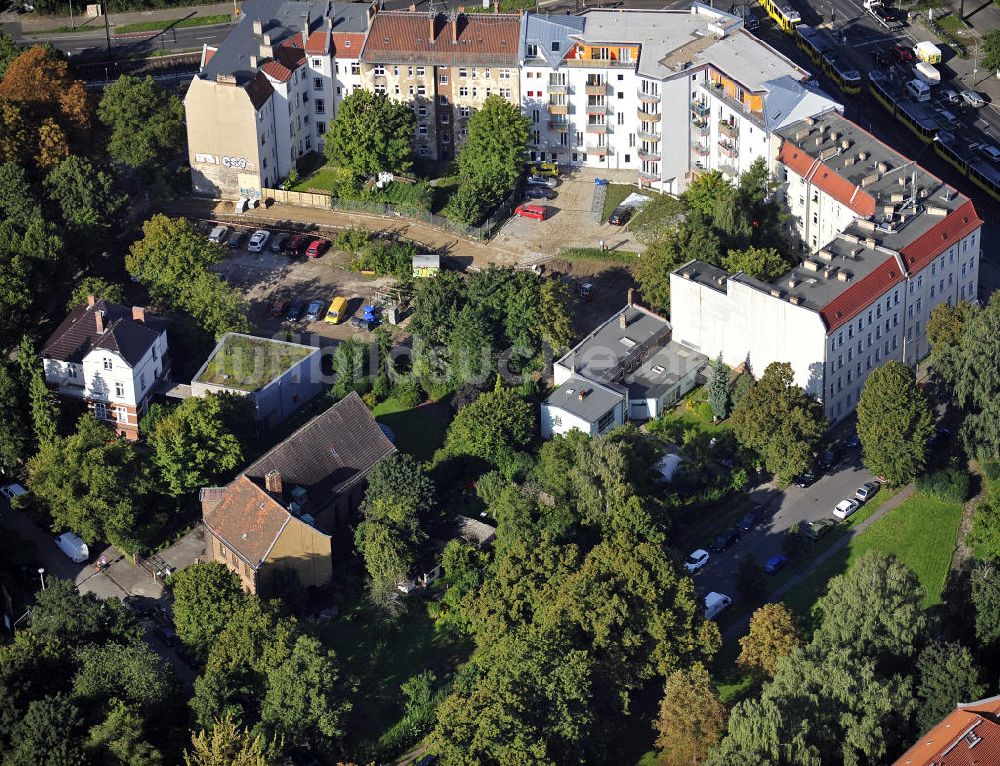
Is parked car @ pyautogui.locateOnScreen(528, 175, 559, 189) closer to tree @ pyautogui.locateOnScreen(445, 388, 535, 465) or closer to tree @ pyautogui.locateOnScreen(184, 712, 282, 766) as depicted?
tree @ pyautogui.locateOnScreen(445, 388, 535, 465)

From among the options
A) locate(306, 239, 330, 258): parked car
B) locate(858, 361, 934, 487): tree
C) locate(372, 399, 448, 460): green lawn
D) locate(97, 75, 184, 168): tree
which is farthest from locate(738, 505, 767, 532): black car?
locate(97, 75, 184, 168): tree

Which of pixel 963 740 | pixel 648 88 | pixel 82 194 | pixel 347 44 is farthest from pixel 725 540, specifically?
pixel 347 44

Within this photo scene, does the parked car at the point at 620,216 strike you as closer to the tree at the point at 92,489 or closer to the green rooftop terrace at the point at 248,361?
the green rooftop terrace at the point at 248,361

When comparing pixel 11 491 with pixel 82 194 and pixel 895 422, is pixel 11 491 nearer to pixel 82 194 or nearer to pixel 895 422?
pixel 82 194

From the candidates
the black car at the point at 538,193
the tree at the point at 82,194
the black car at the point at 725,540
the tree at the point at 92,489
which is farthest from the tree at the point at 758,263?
the tree at the point at 82,194

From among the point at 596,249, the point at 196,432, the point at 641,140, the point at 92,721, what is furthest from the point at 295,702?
the point at 641,140

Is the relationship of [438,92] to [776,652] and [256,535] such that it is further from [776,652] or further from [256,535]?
[776,652]

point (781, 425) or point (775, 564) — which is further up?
point (781, 425)
